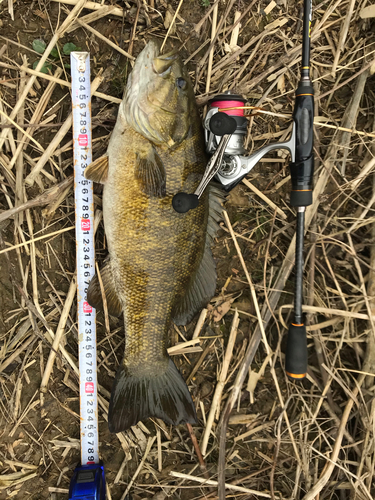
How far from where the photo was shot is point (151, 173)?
1.92 metres

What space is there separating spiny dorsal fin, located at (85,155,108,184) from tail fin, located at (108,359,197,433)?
120cm

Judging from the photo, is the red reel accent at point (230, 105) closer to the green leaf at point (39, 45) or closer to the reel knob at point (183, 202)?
the reel knob at point (183, 202)

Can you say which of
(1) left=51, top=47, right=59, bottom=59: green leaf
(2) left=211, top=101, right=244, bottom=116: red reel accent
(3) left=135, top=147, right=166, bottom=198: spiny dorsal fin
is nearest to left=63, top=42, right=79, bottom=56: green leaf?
(1) left=51, top=47, right=59, bottom=59: green leaf

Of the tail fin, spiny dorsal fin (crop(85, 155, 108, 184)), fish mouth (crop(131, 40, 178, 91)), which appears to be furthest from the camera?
the tail fin

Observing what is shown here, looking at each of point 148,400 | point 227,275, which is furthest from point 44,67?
point 148,400

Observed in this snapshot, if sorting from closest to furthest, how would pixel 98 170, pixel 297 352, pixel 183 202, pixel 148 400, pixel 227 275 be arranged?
1. pixel 183 202
2. pixel 98 170
3. pixel 148 400
4. pixel 297 352
5. pixel 227 275

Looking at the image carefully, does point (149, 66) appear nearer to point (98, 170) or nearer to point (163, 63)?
point (163, 63)

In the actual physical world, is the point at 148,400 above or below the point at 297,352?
below

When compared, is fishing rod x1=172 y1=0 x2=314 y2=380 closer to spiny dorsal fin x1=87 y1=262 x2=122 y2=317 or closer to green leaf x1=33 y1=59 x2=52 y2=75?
spiny dorsal fin x1=87 y1=262 x2=122 y2=317

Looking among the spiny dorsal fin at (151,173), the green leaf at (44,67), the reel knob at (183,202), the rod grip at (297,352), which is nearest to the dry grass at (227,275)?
the green leaf at (44,67)

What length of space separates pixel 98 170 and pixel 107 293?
0.78 metres

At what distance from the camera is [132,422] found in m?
2.16

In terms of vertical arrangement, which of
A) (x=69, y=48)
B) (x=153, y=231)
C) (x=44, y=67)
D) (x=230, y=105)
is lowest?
(x=153, y=231)

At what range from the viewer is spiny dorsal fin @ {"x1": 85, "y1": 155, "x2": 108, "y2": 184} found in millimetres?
2014
